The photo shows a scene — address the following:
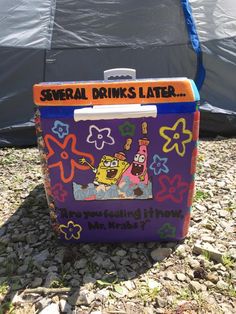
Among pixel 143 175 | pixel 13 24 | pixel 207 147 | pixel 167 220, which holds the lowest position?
pixel 207 147

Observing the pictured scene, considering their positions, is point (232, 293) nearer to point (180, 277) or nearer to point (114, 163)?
point (180, 277)

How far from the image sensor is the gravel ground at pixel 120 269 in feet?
7.34

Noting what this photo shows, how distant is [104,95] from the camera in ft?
7.39

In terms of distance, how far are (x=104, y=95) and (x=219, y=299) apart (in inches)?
49.4

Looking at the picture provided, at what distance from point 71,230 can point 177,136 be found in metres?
0.91

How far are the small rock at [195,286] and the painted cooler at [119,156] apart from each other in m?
0.36

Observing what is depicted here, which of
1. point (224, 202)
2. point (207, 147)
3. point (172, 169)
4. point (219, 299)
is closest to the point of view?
point (219, 299)

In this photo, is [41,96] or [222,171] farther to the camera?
[222,171]

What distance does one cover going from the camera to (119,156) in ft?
7.73

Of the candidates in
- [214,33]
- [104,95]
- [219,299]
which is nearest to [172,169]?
[104,95]

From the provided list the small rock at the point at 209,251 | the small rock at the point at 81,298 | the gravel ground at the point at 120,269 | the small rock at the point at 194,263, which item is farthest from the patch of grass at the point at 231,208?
the small rock at the point at 81,298

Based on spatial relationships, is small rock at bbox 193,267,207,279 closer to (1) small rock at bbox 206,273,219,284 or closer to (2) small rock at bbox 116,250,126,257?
(1) small rock at bbox 206,273,219,284

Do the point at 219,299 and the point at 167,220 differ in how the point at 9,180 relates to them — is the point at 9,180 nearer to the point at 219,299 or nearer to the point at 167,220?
the point at 167,220

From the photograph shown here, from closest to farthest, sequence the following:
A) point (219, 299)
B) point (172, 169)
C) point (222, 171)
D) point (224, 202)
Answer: point (219, 299) → point (172, 169) → point (224, 202) → point (222, 171)
